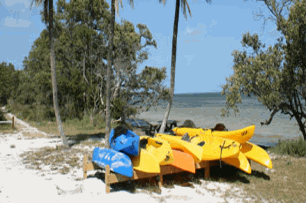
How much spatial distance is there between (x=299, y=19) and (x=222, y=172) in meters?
6.85

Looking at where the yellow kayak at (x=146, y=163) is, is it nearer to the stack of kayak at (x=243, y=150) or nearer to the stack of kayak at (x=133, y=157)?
the stack of kayak at (x=133, y=157)

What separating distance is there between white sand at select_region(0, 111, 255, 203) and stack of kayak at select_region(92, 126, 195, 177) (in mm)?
476

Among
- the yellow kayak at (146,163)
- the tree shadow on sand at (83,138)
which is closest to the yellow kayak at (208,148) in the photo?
the yellow kayak at (146,163)

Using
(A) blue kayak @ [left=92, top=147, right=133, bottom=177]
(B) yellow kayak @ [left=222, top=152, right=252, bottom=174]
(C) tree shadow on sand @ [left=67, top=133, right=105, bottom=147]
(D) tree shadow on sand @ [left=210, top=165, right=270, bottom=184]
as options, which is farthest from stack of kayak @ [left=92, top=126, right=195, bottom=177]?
(C) tree shadow on sand @ [left=67, top=133, right=105, bottom=147]

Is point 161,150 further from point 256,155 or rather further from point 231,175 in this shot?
point 256,155

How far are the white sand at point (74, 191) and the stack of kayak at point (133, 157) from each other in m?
0.48

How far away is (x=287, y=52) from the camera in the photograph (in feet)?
37.8

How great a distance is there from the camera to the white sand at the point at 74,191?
18.4 ft

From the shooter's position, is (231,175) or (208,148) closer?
(208,148)

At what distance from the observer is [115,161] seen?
602cm

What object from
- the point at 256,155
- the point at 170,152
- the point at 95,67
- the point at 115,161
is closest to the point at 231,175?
the point at 256,155

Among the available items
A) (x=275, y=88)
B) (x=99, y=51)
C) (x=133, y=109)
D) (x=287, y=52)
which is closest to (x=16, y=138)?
(x=133, y=109)

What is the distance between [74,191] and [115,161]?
3.28 feet

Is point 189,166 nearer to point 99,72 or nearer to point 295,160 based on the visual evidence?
point 295,160
